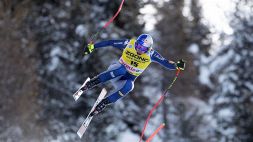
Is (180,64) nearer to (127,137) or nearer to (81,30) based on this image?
(127,137)

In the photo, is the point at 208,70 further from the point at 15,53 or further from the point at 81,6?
the point at 15,53

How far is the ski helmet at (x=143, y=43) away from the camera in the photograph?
31.6 ft

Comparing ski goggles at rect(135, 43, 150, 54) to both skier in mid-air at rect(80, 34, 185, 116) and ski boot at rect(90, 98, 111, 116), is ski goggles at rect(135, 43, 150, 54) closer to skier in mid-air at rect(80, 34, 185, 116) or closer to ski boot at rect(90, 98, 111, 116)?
skier in mid-air at rect(80, 34, 185, 116)

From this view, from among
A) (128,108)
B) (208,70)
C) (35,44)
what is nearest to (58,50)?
(35,44)

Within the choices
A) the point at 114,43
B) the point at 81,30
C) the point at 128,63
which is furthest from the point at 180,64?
the point at 81,30

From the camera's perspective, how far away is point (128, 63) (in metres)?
10.2

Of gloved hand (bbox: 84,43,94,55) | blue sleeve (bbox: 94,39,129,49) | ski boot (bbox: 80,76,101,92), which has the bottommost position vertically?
ski boot (bbox: 80,76,101,92)

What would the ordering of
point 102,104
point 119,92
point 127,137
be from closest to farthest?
point 119,92 → point 102,104 → point 127,137

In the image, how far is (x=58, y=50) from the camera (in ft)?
108

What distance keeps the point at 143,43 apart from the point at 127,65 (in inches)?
25.7

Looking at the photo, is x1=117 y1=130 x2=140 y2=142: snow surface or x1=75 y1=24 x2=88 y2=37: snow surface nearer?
x1=117 y1=130 x2=140 y2=142: snow surface

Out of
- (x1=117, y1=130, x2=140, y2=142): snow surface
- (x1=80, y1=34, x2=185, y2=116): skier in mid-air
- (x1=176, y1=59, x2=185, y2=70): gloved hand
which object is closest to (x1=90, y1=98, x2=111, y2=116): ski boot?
(x1=80, y1=34, x2=185, y2=116): skier in mid-air

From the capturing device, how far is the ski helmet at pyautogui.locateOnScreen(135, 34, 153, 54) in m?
9.64

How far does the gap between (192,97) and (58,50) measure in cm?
697
